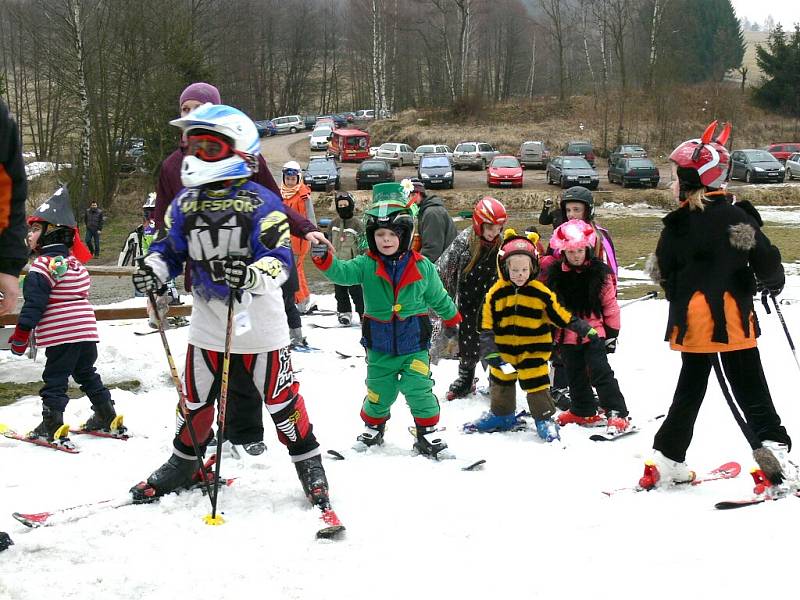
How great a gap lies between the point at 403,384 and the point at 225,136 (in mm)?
2130

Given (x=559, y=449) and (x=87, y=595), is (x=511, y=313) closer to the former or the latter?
(x=559, y=449)

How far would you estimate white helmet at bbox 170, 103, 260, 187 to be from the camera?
4.14 meters

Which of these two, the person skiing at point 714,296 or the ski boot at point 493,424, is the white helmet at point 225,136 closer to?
the person skiing at point 714,296

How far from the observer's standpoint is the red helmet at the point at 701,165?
4.43m

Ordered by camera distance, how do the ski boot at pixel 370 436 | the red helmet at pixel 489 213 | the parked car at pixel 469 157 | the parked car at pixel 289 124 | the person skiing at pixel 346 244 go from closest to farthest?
1. the ski boot at pixel 370 436
2. the red helmet at pixel 489 213
3. the person skiing at pixel 346 244
4. the parked car at pixel 469 157
5. the parked car at pixel 289 124

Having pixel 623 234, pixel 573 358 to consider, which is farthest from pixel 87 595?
pixel 623 234

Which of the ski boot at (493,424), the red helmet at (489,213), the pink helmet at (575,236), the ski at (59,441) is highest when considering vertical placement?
the red helmet at (489,213)

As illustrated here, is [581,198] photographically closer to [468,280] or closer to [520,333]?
[468,280]

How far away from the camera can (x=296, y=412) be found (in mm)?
4387

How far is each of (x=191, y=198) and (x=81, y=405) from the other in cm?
319

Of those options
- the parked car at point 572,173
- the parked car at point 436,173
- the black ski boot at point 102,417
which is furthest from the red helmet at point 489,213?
the parked car at point 572,173

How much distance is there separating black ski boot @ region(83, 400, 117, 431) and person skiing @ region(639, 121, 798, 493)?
374cm

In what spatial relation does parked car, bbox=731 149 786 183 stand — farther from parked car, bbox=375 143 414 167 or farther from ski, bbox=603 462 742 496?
ski, bbox=603 462 742 496

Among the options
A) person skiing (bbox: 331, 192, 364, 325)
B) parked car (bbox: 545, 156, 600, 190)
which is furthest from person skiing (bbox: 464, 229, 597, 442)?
parked car (bbox: 545, 156, 600, 190)
